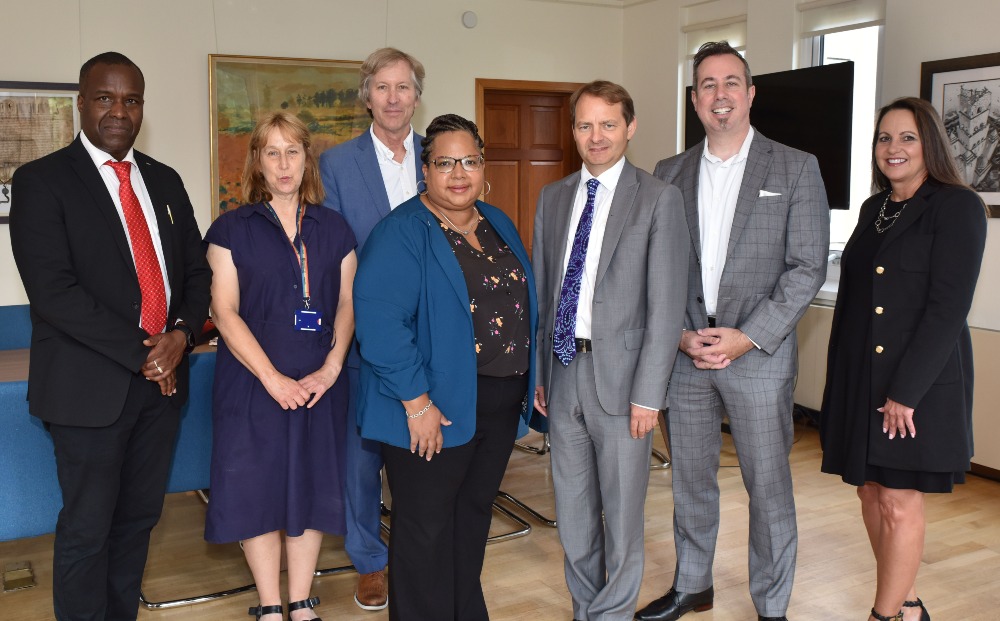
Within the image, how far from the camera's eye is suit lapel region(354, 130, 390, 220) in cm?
315

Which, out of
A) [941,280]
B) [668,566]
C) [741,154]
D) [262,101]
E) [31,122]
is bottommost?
[668,566]

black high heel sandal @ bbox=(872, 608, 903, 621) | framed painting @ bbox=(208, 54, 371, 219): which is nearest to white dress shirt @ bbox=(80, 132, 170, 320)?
black high heel sandal @ bbox=(872, 608, 903, 621)

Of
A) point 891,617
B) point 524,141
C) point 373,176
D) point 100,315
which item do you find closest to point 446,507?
point 100,315

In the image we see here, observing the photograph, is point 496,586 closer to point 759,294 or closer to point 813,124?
point 759,294

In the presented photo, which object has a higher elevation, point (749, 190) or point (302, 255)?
point (749, 190)

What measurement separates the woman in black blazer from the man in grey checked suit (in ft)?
0.55

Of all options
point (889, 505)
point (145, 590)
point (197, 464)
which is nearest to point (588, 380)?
point (889, 505)

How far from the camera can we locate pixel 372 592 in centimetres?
325

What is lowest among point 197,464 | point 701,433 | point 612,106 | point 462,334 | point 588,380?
point 197,464

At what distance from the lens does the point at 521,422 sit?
292 centimetres

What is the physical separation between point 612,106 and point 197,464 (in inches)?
77.0

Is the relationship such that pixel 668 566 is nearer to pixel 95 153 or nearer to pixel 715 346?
pixel 715 346

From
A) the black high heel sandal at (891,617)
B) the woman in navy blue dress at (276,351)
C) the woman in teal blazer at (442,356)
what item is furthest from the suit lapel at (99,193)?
the black high heel sandal at (891,617)

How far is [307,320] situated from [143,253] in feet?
1.63
